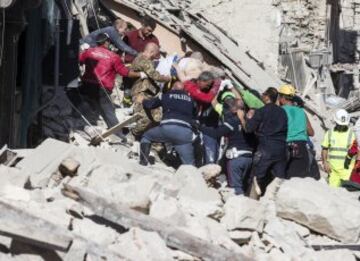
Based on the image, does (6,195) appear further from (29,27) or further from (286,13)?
(286,13)

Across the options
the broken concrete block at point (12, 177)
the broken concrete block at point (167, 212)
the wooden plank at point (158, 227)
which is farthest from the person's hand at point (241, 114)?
the wooden plank at point (158, 227)

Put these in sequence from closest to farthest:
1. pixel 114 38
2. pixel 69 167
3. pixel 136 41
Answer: pixel 69 167
pixel 114 38
pixel 136 41

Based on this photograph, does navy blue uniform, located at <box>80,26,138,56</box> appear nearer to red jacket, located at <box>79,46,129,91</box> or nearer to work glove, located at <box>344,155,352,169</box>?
red jacket, located at <box>79,46,129,91</box>

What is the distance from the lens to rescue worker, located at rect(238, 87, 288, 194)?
1198 cm

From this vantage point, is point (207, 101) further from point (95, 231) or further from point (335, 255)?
point (95, 231)

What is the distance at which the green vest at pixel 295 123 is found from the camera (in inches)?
486

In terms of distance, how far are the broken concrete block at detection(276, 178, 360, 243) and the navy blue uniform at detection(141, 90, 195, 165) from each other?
2.35m

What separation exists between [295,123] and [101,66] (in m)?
2.76

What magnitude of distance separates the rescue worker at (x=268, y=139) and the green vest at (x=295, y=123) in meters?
0.17

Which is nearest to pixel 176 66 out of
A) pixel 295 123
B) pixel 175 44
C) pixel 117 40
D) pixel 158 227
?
pixel 117 40

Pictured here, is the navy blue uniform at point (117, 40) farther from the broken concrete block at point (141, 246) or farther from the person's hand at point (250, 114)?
the broken concrete block at point (141, 246)

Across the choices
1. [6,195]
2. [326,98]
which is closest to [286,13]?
[326,98]

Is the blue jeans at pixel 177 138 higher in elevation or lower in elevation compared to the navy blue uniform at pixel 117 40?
lower

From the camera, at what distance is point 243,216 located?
9.48m
